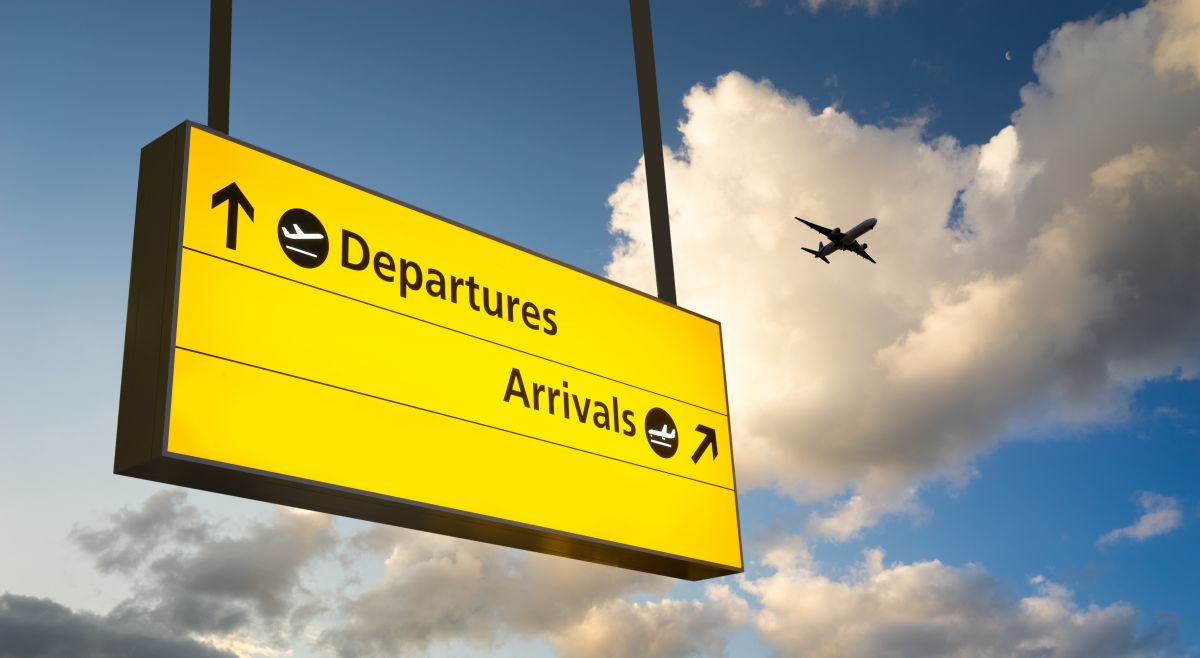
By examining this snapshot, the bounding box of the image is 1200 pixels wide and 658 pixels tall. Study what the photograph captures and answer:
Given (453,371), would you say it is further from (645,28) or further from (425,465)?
(645,28)

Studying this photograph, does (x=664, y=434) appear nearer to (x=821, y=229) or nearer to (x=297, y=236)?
(x=297, y=236)

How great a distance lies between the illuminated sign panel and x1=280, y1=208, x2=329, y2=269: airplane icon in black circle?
0.4 inches

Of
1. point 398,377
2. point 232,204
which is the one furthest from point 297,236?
point 398,377

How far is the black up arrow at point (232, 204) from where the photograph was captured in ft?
19.5

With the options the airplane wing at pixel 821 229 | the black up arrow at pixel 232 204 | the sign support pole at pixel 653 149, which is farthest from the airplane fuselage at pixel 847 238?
the black up arrow at pixel 232 204

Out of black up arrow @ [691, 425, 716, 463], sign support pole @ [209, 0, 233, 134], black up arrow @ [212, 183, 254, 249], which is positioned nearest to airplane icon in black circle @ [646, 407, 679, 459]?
black up arrow @ [691, 425, 716, 463]

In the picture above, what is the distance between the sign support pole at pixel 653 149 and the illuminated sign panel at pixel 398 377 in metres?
0.63

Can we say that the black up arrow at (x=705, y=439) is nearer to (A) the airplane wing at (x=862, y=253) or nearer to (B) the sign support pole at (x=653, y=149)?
(B) the sign support pole at (x=653, y=149)

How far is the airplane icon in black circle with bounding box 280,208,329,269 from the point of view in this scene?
6188 millimetres

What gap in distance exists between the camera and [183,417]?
17.7 feet

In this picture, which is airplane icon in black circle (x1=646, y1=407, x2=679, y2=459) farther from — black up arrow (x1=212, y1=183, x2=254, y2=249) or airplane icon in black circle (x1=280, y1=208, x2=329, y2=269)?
black up arrow (x1=212, y1=183, x2=254, y2=249)

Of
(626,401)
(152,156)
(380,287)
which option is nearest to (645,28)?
(626,401)

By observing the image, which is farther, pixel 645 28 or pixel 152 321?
pixel 645 28

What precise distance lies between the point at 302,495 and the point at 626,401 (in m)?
2.34
